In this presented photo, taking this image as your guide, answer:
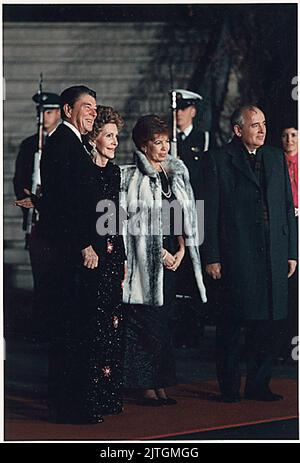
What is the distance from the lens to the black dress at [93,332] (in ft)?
27.8

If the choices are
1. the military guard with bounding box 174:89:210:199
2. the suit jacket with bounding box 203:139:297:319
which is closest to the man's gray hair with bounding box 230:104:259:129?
the suit jacket with bounding box 203:139:297:319

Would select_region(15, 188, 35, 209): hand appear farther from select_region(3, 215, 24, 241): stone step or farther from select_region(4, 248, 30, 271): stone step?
select_region(4, 248, 30, 271): stone step

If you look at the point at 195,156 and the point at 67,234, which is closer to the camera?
the point at 67,234

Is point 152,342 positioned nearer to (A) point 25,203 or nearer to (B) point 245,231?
(B) point 245,231

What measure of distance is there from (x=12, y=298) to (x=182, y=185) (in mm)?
1178

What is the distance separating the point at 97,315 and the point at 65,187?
689 mm

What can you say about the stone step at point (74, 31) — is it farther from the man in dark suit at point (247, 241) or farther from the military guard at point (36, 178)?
the man in dark suit at point (247, 241)

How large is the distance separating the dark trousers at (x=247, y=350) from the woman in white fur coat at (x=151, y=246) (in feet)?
1.01

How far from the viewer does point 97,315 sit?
8.51 meters

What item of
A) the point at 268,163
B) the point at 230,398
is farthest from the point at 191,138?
the point at 230,398

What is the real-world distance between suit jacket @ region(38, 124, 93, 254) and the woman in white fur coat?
37cm

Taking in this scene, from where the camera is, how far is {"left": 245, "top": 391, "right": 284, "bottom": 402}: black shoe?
29.2 feet

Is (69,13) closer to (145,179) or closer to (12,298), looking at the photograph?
(145,179)

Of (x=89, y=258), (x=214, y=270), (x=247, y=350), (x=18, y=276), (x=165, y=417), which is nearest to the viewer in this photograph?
(x=89, y=258)
